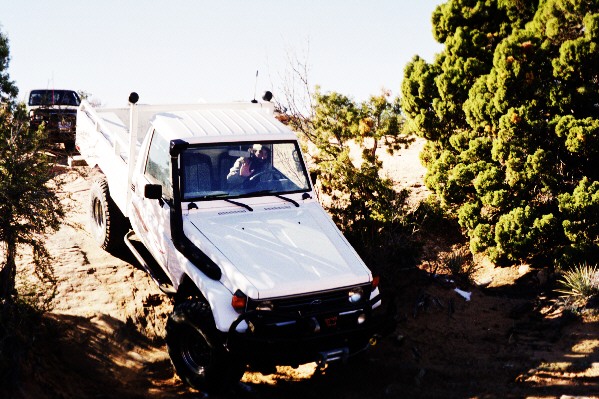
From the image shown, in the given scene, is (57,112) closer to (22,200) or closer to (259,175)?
(22,200)

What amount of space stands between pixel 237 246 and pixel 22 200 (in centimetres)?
280

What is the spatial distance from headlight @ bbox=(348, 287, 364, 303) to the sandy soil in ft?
3.51

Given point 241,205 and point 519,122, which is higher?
point 519,122

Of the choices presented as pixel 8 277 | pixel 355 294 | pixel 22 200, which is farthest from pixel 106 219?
pixel 355 294

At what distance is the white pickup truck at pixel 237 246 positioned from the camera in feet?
20.4

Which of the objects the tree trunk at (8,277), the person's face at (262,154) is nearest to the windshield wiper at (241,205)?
the person's face at (262,154)

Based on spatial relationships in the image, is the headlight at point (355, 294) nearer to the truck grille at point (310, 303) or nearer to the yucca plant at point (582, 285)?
the truck grille at point (310, 303)

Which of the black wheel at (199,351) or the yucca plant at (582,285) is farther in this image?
the yucca plant at (582,285)

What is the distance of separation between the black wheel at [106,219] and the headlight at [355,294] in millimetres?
4321

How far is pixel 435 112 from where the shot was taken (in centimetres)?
1268

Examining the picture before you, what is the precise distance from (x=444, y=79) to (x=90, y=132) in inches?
237

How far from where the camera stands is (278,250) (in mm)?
6816

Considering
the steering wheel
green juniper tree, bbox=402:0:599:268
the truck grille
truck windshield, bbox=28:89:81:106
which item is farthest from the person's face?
truck windshield, bbox=28:89:81:106

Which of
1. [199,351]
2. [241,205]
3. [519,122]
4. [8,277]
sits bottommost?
[199,351]
